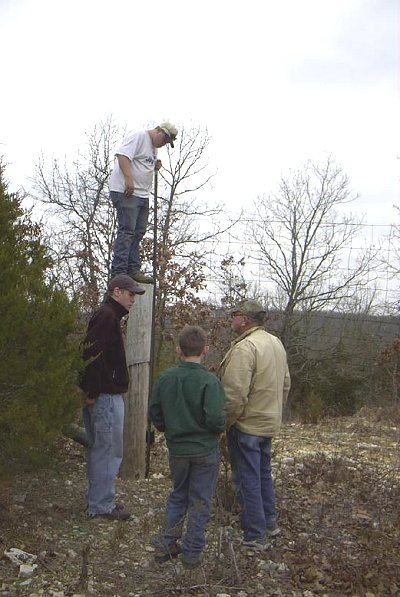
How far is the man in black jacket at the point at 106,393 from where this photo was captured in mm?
5602

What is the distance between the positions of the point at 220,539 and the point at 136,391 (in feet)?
7.34

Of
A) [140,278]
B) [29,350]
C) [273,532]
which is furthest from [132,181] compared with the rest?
[273,532]

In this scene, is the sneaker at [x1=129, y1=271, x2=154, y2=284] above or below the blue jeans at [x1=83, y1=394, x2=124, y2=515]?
above

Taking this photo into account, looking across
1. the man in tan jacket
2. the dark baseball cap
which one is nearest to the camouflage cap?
the man in tan jacket

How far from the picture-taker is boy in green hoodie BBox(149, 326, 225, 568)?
15.7 feet

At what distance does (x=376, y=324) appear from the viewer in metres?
21.6

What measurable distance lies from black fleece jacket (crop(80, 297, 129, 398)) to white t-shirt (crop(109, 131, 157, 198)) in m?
1.62

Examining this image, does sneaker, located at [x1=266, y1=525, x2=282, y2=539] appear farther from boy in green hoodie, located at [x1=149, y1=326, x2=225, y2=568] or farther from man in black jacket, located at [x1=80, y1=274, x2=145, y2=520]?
man in black jacket, located at [x1=80, y1=274, x2=145, y2=520]

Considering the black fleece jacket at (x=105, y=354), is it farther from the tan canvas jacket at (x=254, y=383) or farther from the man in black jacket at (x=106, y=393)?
the tan canvas jacket at (x=254, y=383)

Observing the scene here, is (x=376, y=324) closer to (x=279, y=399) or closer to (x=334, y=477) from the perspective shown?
(x=334, y=477)

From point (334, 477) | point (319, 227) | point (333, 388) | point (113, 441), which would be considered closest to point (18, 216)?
point (113, 441)

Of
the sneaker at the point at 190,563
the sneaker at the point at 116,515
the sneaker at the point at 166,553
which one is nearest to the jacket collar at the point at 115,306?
the sneaker at the point at 116,515

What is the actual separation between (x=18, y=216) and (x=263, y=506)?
2.85m

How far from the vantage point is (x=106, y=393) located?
5.65 meters
